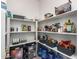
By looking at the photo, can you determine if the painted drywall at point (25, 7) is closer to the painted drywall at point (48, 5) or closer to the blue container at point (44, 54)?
the painted drywall at point (48, 5)

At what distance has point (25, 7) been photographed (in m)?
3.12

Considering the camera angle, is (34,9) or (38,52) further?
(34,9)

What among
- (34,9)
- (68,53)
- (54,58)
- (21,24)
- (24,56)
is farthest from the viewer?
(34,9)

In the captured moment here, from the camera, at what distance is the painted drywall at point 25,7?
9.21 feet

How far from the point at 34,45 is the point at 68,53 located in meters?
1.54

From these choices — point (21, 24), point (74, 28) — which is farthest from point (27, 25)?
point (74, 28)

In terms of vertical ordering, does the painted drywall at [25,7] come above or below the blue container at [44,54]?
above

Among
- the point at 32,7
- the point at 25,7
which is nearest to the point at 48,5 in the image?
the point at 32,7

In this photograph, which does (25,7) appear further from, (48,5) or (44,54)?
(44,54)

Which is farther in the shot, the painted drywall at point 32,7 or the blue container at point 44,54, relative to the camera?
the painted drywall at point 32,7

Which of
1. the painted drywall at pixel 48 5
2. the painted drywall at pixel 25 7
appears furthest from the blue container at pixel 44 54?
the painted drywall at pixel 25 7

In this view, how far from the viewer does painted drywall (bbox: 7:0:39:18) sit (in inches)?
110

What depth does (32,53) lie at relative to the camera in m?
2.98

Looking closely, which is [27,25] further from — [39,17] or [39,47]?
[39,47]
